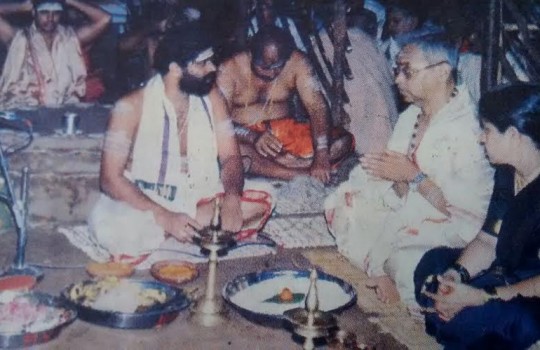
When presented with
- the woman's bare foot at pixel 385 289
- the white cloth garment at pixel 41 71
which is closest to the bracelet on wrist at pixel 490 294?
the woman's bare foot at pixel 385 289

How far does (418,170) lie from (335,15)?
131 centimetres

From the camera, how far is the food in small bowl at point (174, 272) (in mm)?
2381

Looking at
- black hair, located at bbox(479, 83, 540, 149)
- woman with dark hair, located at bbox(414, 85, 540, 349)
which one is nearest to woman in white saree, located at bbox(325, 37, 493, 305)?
woman with dark hair, located at bbox(414, 85, 540, 349)

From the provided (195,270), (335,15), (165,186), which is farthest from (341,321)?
(335,15)

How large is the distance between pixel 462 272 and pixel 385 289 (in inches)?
18.0

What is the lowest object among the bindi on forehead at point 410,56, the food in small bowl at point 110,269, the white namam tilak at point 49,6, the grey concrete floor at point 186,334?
the grey concrete floor at point 186,334

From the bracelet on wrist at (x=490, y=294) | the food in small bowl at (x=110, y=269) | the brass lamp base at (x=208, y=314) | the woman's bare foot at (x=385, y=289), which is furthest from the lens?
the woman's bare foot at (x=385, y=289)

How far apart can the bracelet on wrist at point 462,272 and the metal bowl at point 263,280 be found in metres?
0.37

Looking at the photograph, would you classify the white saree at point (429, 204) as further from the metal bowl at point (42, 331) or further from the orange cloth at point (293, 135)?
the metal bowl at point (42, 331)

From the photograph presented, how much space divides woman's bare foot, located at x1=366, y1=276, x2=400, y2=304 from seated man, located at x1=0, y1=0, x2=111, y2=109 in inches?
77.8

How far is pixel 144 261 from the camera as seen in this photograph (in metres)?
2.71

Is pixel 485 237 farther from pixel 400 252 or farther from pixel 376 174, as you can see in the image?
pixel 376 174

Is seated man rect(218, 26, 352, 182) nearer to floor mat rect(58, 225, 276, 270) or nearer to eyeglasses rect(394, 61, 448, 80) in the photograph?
floor mat rect(58, 225, 276, 270)

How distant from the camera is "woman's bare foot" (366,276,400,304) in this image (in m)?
2.50
